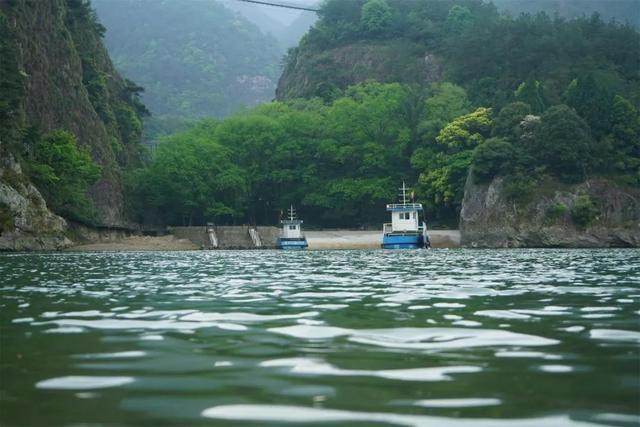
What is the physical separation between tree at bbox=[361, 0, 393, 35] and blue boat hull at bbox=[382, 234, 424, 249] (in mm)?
73261

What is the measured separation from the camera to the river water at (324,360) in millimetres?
4414

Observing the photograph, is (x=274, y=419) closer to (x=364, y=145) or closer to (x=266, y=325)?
(x=266, y=325)

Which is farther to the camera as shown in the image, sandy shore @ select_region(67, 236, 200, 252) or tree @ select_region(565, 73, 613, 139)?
tree @ select_region(565, 73, 613, 139)

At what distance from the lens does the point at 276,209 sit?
8838 cm

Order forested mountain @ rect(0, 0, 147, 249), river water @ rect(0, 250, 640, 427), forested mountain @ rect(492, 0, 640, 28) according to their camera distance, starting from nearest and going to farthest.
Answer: river water @ rect(0, 250, 640, 427), forested mountain @ rect(0, 0, 147, 249), forested mountain @ rect(492, 0, 640, 28)

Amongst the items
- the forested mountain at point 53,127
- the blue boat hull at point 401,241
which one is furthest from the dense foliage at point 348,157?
the blue boat hull at point 401,241

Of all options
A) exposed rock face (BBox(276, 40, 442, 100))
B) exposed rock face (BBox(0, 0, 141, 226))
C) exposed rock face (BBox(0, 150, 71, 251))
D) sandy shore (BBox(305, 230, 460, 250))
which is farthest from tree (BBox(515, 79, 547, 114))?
exposed rock face (BBox(0, 150, 71, 251))

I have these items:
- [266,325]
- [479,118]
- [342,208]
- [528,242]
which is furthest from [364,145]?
[266,325]

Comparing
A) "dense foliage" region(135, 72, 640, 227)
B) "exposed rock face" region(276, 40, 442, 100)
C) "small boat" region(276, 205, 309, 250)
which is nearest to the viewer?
"small boat" region(276, 205, 309, 250)

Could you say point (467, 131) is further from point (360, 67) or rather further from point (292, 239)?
point (360, 67)

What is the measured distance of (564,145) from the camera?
217ft

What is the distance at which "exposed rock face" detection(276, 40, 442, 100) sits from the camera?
116312 millimetres

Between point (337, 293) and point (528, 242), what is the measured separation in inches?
2166

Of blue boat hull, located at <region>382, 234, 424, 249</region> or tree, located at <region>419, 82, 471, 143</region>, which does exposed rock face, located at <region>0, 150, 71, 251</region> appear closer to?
blue boat hull, located at <region>382, 234, 424, 249</region>
